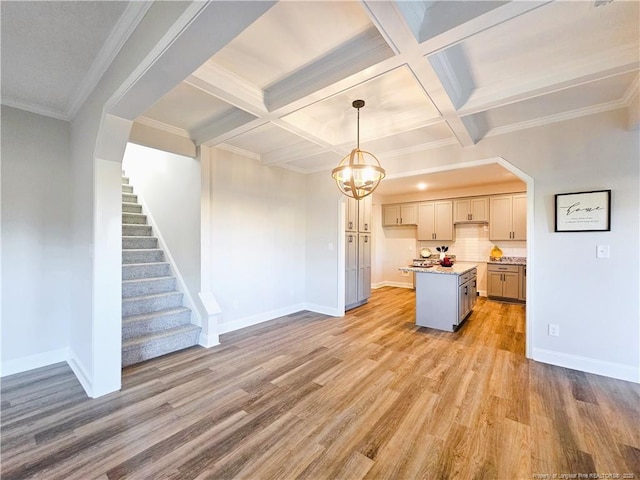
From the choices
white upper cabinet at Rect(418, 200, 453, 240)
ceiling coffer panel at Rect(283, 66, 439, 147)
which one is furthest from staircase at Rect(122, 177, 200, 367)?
white upper cabinet at Rect(418, 200, 453, 240)

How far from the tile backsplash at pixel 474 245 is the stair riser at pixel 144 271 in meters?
6.26

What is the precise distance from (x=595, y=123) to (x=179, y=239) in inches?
202

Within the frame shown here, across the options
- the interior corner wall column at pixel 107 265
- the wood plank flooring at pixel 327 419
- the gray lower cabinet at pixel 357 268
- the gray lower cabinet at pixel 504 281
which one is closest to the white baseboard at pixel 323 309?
the gray lower cabinet at pixel 357 268

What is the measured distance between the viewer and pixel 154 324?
334cm

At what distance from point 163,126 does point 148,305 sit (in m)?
2.26

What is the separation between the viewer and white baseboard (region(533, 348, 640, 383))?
2.60 metres

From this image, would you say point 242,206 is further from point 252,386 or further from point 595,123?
point 595,123

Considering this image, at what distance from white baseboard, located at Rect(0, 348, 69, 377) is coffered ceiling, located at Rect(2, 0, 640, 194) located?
8.53 ft

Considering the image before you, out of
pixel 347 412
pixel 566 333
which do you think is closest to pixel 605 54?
pixel 566 333

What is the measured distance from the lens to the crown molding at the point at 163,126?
3.11 meters

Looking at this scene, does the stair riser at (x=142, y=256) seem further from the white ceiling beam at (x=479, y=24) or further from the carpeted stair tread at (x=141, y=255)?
the white ceiling beam at (x=479, y=24)

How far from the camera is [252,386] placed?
2.51m

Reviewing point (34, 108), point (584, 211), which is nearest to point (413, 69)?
point (584, 211)

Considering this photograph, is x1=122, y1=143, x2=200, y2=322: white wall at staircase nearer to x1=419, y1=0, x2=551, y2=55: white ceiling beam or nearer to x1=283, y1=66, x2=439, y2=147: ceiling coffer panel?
x1=283, y1=66, x2=439, y2=147: ceiling coffer panel
